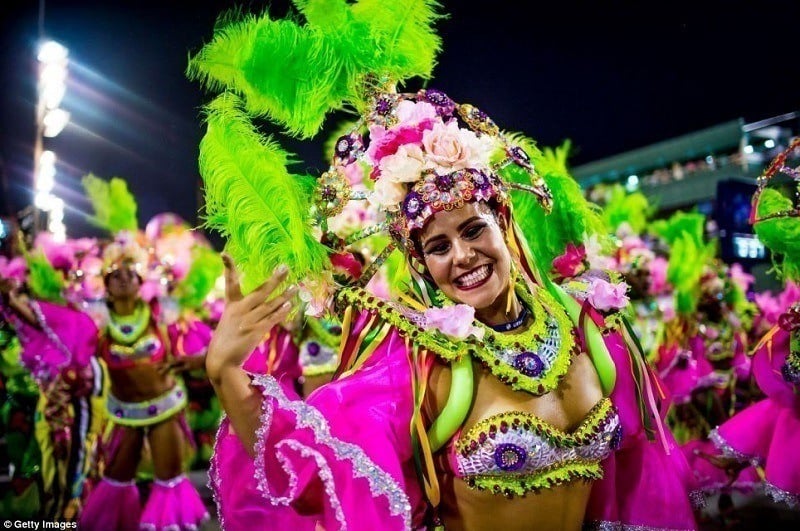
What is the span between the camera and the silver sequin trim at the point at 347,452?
5.59 ft

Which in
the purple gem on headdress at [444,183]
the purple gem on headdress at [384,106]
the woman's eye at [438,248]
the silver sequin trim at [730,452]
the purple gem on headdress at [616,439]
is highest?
the purple gem on headdress at [384,106]

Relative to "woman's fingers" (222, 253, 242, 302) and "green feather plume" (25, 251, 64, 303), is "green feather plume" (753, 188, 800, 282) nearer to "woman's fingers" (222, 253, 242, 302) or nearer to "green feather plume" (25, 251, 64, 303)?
"woman's fingers" (222, 253, 242, 302)

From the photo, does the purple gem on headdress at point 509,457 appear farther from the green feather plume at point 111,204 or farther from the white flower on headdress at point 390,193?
the green feather plume at point 111,204

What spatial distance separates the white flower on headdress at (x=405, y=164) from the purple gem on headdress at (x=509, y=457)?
79 cm

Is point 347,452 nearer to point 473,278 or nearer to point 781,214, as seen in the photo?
point 473,278

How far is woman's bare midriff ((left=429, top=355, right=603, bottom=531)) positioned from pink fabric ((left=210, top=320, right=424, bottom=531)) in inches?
7.1

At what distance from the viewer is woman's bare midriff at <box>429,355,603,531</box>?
1.96 meters

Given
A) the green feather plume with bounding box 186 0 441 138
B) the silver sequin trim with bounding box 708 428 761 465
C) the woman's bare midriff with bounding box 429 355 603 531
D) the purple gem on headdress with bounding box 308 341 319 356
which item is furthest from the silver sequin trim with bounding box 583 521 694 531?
the purple gem on headdress with bounding box 308 341 319 356

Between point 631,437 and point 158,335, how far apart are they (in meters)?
4.16

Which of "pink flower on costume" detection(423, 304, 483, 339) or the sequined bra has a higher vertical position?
the sequined bra

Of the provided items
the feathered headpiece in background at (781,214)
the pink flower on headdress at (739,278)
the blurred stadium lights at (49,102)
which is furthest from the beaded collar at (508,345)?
the blurred stadium lights at (49,102)

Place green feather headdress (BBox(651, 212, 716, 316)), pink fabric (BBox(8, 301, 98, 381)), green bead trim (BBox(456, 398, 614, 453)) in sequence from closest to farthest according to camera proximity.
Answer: green bead trim (BBox(456, 398, 614, 453)) < pink fabric (BBox(8, 301, 98, 381)) < green feather headdress (BBox(651, 212, 716, 316))

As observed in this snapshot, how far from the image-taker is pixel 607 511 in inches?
88.9

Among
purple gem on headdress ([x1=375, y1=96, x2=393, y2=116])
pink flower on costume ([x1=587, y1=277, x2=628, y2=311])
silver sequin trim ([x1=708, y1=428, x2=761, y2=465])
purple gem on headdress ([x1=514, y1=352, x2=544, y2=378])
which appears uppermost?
purple gem on headdress ([x1=375, y1=96, x2=393, y2=116])
